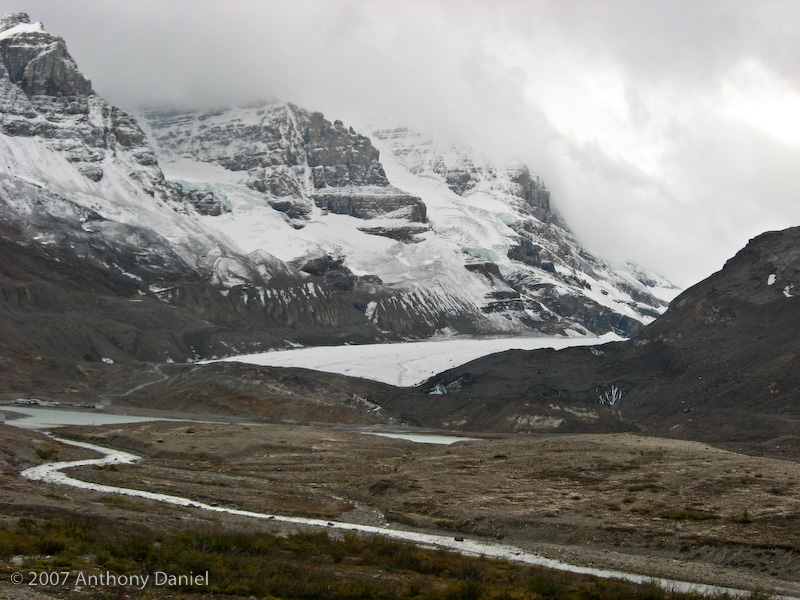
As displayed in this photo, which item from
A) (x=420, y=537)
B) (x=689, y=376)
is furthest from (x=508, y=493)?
(x=689, y=376)

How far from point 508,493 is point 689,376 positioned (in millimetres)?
78416

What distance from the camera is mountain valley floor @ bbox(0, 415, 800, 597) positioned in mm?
41594

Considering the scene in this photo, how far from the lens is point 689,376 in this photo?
12700cm

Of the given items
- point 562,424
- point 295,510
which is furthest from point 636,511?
point 562,424

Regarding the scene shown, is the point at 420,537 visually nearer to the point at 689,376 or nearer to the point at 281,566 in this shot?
the point at 281,566

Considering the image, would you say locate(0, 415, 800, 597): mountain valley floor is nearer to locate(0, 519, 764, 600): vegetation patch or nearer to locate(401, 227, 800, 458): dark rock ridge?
locate(0, 519, 764, 600): vegetation patch

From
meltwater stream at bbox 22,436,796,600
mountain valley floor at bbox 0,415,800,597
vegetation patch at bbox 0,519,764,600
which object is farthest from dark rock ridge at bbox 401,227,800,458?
vegetation patch at bbox 0,519,764,600

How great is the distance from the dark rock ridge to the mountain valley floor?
84.2 feet

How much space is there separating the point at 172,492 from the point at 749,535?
37.3 metres

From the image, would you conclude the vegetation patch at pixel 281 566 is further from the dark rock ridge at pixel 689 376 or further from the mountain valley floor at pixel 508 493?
the dark rock ridge at pixel 689 376

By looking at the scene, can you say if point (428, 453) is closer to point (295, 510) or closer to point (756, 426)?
point (295, 510)

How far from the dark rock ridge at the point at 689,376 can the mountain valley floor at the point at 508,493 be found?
2566 centimetres

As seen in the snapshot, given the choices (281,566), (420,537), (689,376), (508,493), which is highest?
(689,376)

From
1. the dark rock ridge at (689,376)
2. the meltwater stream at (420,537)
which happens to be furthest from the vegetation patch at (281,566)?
the dark rock ridge at (689,376)
